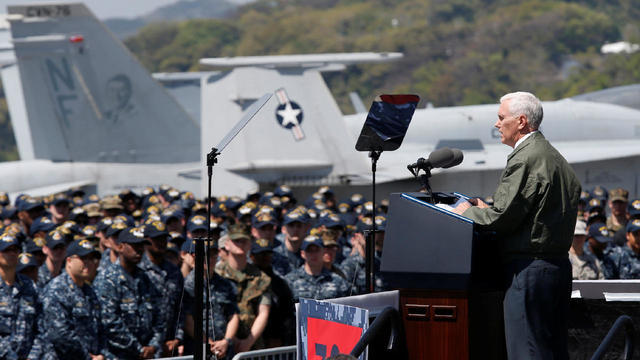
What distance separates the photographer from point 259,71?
18281 mm

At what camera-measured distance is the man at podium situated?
12.6ft

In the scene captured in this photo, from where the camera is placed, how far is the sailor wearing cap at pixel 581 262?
29.1 ft

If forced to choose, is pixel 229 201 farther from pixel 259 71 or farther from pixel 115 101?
pixel 115 101

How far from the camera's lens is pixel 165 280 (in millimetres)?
7020

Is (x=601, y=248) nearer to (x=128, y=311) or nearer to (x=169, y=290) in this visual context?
(x=169, y=290)

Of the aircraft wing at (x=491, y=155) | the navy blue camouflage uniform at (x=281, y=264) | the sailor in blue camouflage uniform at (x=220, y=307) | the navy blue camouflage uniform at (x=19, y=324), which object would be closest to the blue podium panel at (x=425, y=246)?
the sailor in blue camouflage uniform at (x=220, y=307)

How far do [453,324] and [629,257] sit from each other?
19.1 ft

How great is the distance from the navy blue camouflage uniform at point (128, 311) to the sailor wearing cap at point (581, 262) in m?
4.23

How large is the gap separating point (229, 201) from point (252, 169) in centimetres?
589

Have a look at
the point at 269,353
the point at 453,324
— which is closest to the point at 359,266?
the point at 269,353

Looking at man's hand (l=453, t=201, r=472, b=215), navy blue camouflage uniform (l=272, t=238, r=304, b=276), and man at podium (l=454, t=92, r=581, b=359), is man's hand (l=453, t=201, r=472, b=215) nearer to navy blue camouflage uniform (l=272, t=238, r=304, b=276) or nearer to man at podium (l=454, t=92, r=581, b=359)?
man at podium (l=454, t=92, r=581, b=359)

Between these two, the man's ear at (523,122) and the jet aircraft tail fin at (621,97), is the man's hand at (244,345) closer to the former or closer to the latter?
the man's ear at (523,122)

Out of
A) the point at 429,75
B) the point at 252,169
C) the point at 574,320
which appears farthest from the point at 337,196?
the point at 429,75

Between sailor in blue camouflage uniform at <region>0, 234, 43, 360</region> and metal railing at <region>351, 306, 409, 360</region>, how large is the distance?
3.34 meters
